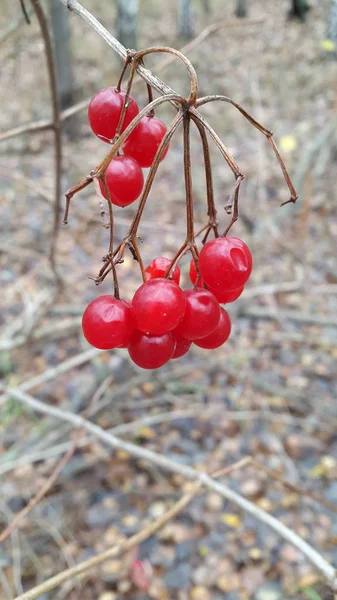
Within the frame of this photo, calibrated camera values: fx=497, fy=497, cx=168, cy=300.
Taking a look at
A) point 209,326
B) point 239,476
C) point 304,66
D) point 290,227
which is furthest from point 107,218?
point 304,66

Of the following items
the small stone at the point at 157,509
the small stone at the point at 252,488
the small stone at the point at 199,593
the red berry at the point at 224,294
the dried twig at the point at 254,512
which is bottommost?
the small stone at the point at 199,593

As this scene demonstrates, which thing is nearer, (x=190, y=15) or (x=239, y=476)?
(x=239, y=476)

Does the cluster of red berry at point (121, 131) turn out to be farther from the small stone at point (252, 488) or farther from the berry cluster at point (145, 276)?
the small stone at point (252, 488)

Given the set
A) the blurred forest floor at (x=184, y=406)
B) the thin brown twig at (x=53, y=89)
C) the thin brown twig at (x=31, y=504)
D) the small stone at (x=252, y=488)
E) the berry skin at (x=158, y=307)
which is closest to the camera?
the berry skin at (x=158, y=307)

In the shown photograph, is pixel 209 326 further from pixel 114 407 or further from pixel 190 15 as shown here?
pixel 190 15

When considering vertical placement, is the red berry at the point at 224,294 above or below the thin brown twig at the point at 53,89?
below

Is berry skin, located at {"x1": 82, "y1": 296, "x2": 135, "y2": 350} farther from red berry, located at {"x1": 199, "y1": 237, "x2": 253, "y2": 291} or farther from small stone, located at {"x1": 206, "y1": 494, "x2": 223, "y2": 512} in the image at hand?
small stone, located at {"x1": 206, "y1": 494, "x2": 223, "y2": 512}

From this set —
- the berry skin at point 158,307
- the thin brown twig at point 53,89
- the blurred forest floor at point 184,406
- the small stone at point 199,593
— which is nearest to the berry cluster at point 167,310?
the berry skin at point 158,307
